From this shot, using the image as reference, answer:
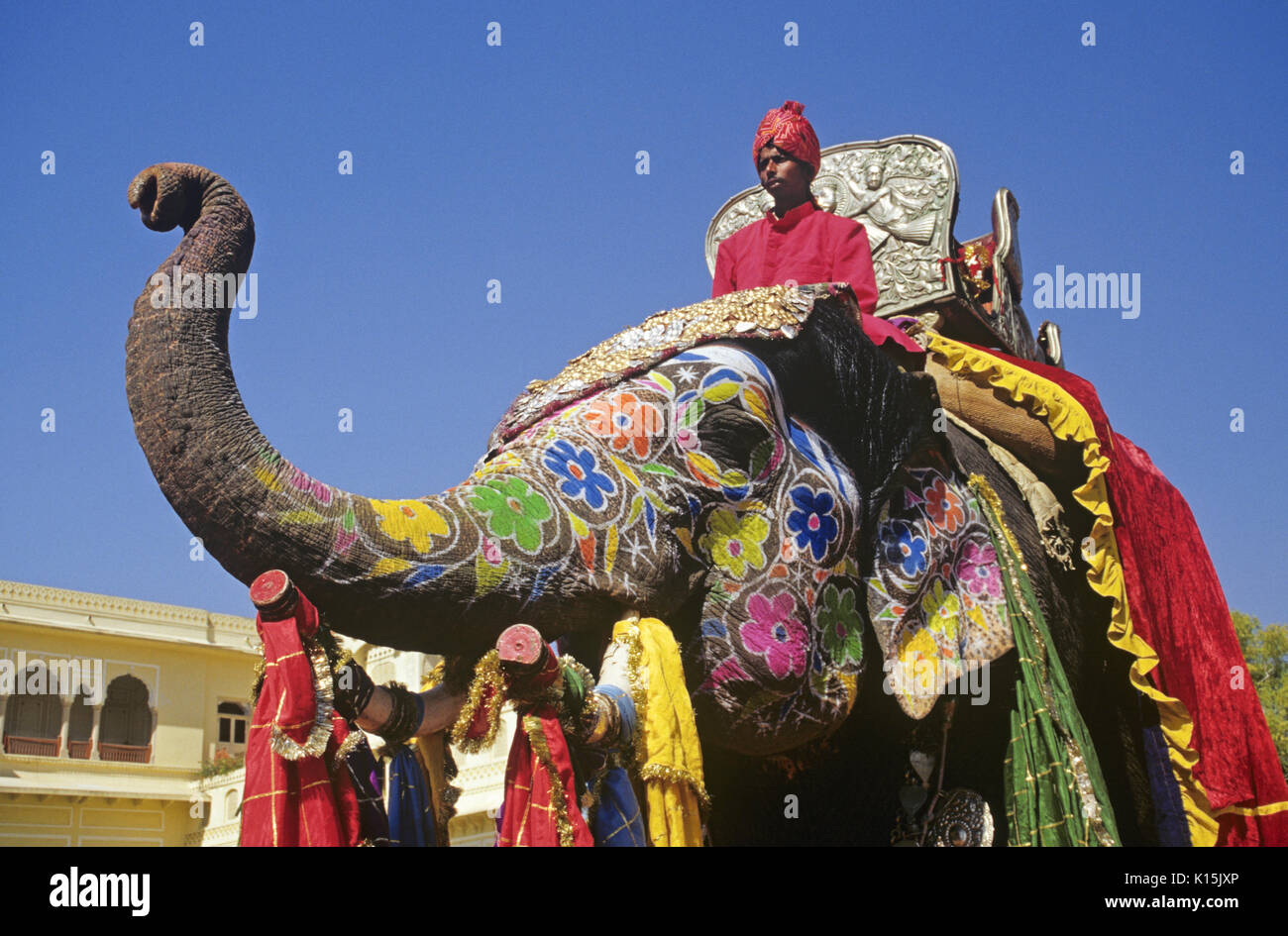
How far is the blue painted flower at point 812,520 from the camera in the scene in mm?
3436

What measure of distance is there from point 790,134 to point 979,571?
158 centimetres

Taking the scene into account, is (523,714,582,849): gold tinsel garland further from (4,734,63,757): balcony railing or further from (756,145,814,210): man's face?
(4,734,63,757): balcony railing

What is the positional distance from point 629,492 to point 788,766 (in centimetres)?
113

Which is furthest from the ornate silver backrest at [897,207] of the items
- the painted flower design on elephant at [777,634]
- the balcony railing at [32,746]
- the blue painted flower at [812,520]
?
the balcony railing at [32,746]

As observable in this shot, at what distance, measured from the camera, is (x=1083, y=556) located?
450 centimetres

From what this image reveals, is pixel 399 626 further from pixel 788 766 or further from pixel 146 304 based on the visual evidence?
pixel 788 766

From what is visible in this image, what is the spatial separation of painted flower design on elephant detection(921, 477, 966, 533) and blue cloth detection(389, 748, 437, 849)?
1803mm

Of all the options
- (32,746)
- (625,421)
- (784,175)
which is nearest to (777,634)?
(625,421)

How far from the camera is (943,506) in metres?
4.09

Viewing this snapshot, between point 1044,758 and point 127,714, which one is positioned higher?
point 127,714

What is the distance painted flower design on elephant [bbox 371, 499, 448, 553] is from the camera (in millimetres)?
2625

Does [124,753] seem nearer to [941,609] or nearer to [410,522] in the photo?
[941,609]

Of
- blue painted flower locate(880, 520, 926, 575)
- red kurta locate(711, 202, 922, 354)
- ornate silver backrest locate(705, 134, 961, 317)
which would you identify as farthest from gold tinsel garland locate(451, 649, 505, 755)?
ornate silver backrest locate(705, 134, 961, 317)
